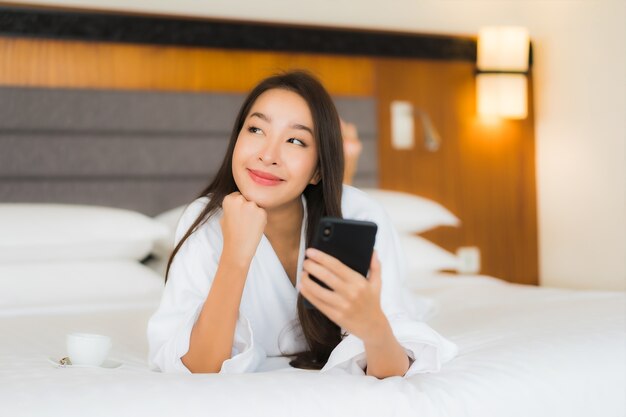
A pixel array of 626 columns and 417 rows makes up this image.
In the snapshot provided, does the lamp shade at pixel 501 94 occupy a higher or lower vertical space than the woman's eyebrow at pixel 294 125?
higher

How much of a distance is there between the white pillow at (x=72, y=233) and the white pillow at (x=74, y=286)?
0.03m

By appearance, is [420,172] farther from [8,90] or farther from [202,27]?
[8,90]

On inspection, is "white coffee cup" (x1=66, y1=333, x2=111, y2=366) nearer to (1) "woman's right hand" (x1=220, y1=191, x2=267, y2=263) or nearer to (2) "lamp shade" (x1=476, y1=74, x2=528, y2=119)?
(1) "woman's right hand" (x1=220, y1=191, x2=267, y2=263)

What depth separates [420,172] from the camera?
3.26 m

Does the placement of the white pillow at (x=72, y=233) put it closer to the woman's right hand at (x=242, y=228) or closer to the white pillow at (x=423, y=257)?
the white pillow at (x=423, y=257)

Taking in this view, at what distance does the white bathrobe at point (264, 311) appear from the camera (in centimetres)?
125

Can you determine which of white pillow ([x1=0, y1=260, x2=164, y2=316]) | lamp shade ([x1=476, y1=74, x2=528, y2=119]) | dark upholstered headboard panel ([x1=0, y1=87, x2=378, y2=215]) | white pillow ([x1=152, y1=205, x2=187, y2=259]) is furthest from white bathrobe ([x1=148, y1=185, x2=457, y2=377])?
lamp shade ([x1=476, y1=74, x2=528, y2=119])

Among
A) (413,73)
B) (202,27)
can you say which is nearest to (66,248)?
(202,27)

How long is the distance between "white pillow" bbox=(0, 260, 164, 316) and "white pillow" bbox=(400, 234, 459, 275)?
0.86 m

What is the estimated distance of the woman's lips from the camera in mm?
1376

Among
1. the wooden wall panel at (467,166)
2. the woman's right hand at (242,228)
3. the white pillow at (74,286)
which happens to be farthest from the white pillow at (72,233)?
the wooden wall panel at (467,166)

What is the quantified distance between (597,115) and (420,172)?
743 millimetres

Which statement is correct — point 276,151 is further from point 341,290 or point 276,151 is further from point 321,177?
point 341,290

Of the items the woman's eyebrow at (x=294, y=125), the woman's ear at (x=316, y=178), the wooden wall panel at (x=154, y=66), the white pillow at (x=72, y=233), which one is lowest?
the white pillow at (x=72, y=233)
